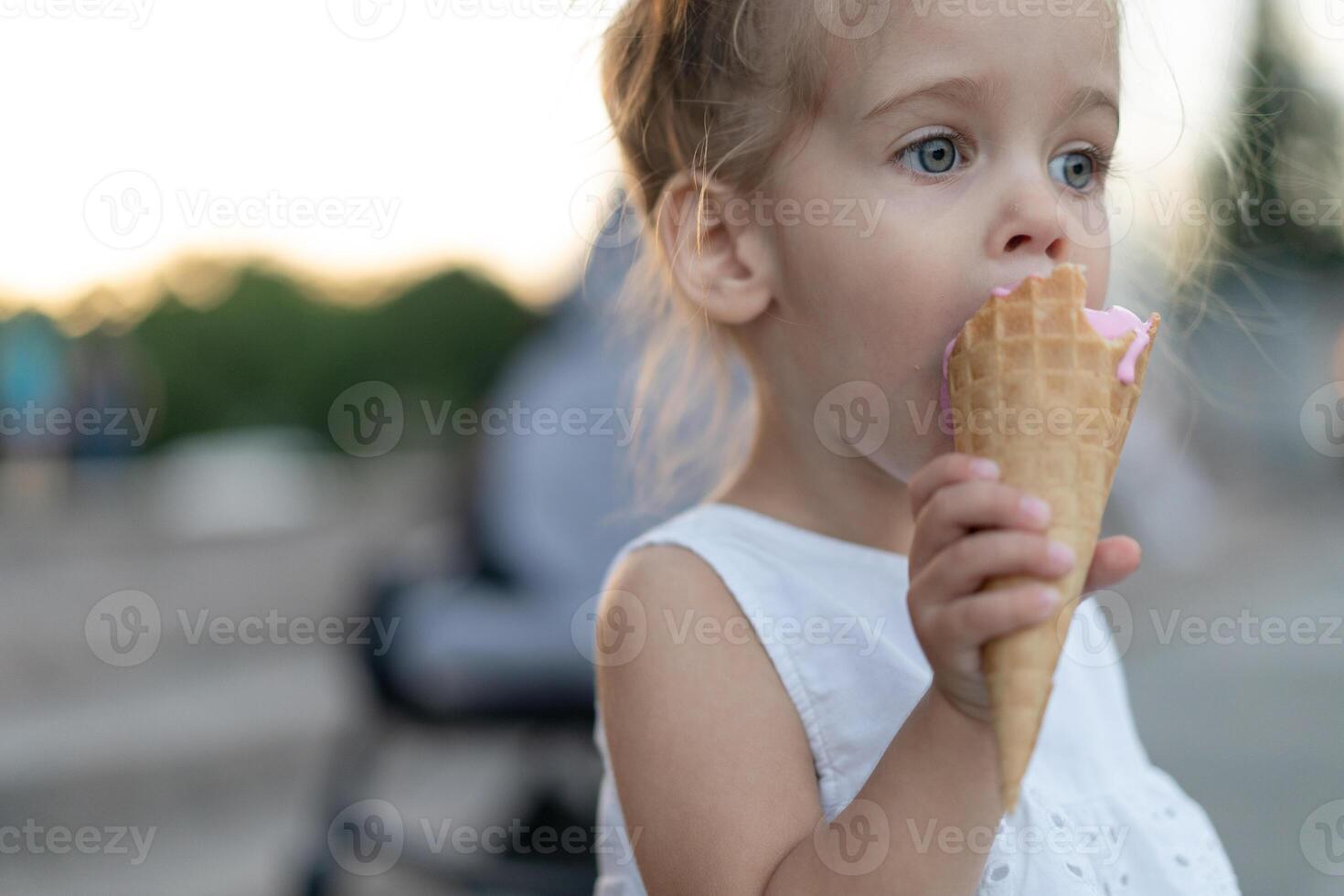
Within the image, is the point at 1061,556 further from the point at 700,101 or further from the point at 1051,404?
the point at 700,101

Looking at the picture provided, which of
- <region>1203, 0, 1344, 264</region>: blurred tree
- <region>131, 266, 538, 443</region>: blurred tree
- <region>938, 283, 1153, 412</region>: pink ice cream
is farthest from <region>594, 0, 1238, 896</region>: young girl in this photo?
<region>131, 266, 538, 443</region>: blurred tree

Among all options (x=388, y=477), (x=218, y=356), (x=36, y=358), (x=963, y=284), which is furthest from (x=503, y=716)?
(x=218, y=356)

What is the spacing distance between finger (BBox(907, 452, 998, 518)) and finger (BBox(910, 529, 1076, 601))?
0.05m

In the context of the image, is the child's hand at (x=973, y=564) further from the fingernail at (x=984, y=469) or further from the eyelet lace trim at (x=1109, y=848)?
the eyelet lace trim at (x=1109, y=848)

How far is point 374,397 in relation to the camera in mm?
5234

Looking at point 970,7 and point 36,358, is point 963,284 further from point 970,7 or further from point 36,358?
point 36,358

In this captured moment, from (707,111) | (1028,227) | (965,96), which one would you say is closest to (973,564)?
(1028,227)

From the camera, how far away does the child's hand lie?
3.47 feet

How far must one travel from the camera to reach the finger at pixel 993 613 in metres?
1.04

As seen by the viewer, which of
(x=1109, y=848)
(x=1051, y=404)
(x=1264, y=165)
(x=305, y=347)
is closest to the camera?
(x=1051, y=404)

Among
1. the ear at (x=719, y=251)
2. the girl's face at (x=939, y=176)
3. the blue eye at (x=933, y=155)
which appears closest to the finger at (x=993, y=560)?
the girl's face at (x=939, y=176)

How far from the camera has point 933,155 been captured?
1423 millimetres

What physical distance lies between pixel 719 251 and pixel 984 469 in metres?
0.65

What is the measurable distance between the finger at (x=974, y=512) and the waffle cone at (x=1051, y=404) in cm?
4
